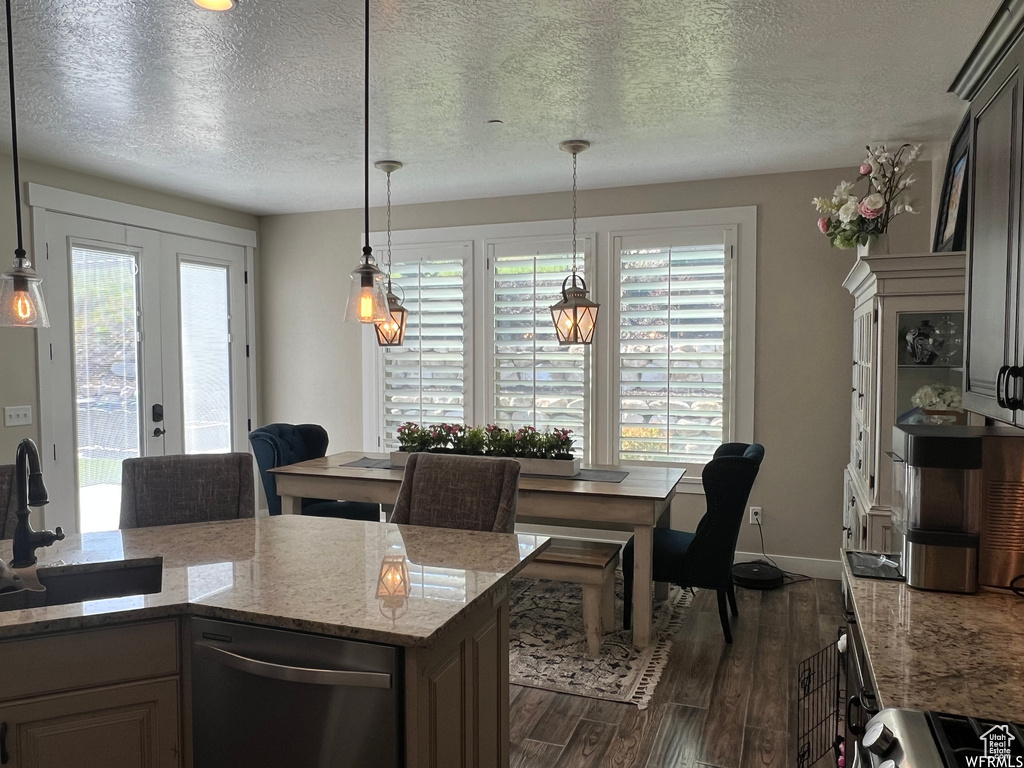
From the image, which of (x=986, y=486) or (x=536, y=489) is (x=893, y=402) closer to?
(x=986, y=486)

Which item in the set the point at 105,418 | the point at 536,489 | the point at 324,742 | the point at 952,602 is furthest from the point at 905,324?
the point at 105,418

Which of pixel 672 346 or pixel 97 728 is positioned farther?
pixel 672 346

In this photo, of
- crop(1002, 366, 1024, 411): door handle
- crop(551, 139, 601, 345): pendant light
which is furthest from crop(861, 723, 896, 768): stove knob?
crop(551, 139, 601, 345): pendant light

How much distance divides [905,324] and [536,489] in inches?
73.1

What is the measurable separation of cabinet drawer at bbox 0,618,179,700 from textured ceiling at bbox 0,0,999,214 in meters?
1.98

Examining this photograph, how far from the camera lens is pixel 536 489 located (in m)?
3.54

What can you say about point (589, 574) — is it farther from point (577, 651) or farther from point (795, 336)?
point (795, 336)

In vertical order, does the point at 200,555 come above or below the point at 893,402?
below

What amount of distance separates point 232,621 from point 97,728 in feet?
Result: 1.34

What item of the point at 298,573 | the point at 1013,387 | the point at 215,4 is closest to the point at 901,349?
the point at 1013,387

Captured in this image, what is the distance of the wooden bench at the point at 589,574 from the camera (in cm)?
336

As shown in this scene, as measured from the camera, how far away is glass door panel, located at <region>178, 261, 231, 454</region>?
17.4 feet

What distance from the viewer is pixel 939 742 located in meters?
1.13

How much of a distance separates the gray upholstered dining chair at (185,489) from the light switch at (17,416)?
6.83 ft
